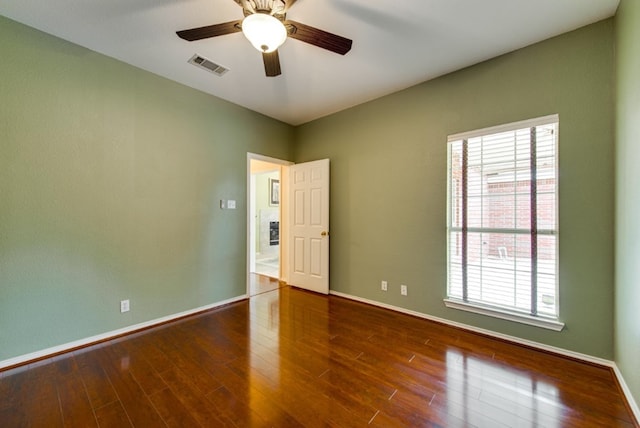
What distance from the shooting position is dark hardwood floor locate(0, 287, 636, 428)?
1584 mm

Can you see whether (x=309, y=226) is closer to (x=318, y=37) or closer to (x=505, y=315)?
(x=505, y=315)

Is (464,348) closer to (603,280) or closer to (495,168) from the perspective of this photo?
(603,280)

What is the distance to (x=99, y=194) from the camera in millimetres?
2537

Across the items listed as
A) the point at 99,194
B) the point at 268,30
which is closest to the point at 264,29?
the point at 268,30

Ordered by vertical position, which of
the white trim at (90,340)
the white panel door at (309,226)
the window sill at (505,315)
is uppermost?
the white panel door at (309,226)

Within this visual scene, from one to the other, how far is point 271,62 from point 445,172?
6.92 feet

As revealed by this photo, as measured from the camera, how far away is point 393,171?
336 cm

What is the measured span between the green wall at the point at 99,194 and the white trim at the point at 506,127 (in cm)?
285

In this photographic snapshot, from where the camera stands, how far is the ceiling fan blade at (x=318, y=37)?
1.74 m

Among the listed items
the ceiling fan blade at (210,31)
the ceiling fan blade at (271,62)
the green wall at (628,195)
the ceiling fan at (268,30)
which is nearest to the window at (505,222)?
the green wall at (628,195)

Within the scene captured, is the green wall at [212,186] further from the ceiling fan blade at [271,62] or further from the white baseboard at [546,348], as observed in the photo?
the ceiling fan blade at [271,62]

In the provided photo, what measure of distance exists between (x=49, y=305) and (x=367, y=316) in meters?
3.08

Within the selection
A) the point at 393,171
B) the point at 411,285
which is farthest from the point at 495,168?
the point at 411,285

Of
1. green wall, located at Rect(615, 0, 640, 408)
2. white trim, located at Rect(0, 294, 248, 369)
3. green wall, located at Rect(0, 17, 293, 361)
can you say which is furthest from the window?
white trim, located at Rect(0, 294, 248, 369)
